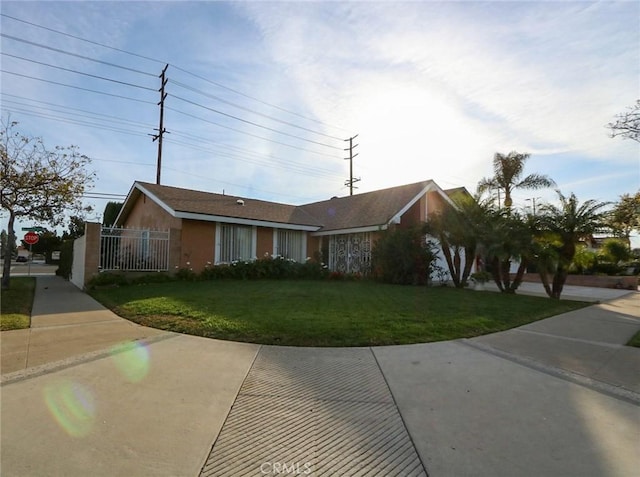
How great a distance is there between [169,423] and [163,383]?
3.26ft

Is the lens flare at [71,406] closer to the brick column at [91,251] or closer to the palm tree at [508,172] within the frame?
the brick column at [91,251]

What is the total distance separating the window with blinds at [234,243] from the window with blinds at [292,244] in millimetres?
1636

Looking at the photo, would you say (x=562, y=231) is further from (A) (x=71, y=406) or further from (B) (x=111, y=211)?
(B) (x=111, y=211)

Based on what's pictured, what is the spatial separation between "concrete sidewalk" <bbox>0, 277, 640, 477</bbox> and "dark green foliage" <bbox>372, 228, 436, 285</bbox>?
9549 millimetres

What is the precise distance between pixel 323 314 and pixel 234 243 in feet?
34.6

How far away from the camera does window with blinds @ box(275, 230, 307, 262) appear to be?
1923 cm

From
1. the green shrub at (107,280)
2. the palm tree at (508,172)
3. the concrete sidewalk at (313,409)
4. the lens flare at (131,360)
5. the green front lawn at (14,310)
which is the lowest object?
the concrete sidewalk at (313,409)

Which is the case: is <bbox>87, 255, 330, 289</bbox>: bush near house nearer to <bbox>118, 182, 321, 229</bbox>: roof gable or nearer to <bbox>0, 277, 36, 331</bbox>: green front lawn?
<bbox>118, 182, 321, 229</bbox>: roof gable

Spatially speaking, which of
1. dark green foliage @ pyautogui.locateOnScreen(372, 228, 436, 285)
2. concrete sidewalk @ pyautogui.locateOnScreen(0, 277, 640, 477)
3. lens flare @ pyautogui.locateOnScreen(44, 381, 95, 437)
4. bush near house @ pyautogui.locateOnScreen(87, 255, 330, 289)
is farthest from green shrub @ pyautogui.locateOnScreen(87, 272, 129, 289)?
lens flare @ pyautogui.locateOnScreen(44, 381, 95, 437)

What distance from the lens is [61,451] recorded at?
282 centimetres

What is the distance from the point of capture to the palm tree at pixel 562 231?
1227 cm

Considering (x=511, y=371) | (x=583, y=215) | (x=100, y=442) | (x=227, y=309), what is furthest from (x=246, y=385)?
(x=583, y=215)

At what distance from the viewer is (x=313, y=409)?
3.68 meters

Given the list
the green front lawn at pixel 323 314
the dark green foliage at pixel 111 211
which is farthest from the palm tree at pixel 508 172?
the dark green foliage at pixel 111 211
